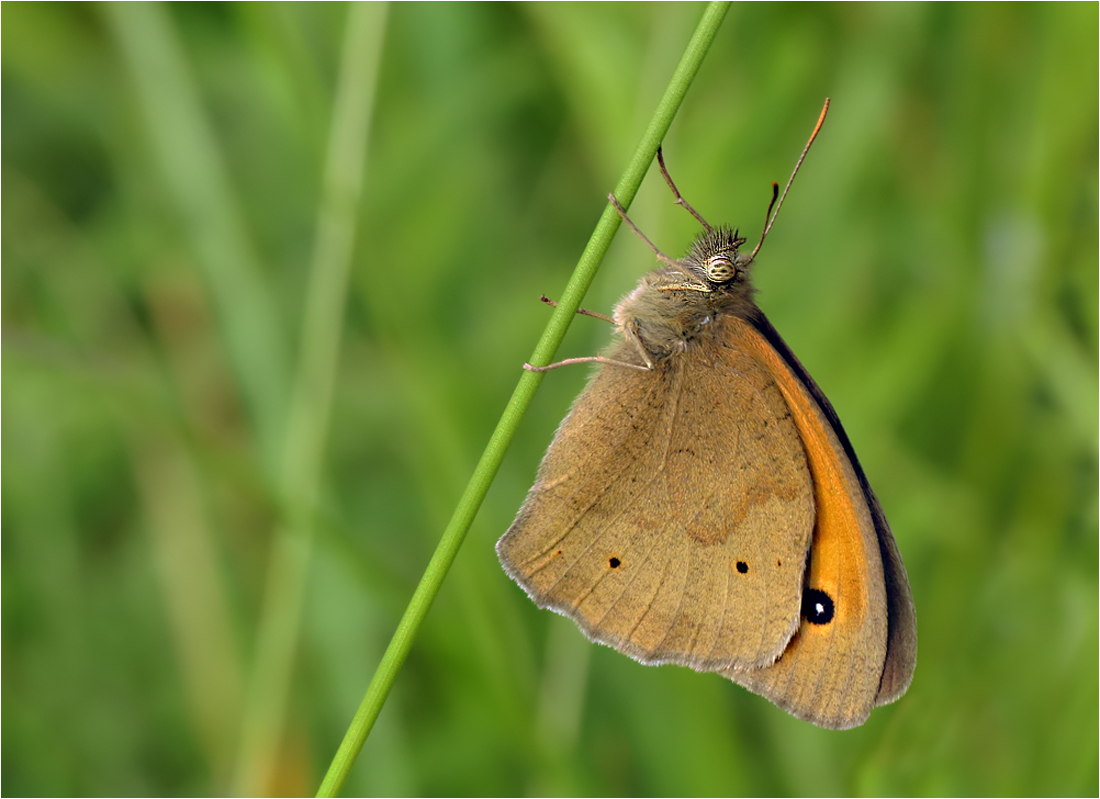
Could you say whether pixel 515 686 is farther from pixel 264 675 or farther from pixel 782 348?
pixel 782 348

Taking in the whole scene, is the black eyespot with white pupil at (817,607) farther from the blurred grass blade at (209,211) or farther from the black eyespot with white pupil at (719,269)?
the blurred grass blade at (209,211)

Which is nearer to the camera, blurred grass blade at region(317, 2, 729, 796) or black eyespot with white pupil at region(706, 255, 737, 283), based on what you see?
blurred grass blade at region(317, 2, 729, 796)

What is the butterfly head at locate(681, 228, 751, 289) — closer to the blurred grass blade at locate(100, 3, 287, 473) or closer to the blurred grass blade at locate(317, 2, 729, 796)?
the blurred grass blade at locate(317, 2, 729, 796)

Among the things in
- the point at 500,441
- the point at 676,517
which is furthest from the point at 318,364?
the point at 500,441

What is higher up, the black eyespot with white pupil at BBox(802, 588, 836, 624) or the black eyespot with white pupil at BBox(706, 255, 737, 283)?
the black eyespot with white pupil at BBox(706, 255, 737, 283)

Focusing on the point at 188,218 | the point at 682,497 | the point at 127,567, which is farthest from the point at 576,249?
the point at 127,567

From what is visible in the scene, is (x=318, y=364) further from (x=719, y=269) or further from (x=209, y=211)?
(x=719, y=269)

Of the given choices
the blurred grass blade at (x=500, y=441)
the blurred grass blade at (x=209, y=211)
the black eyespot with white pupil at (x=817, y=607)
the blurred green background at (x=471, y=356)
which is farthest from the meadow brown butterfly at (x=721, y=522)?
the blurred grass blade at (x=209, y=211)

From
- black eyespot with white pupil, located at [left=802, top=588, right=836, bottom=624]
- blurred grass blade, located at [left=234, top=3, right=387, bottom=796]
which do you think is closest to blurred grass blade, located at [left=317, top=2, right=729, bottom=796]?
black eyespot with white pupil, located at [left=802, top=588, right=836, bottom=624]
